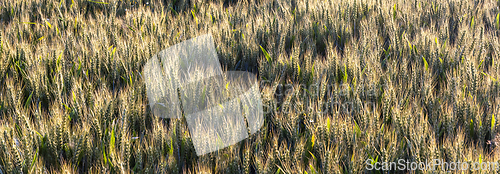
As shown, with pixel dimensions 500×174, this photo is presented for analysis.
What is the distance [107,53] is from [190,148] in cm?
106

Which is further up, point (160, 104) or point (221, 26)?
point (221, 26)

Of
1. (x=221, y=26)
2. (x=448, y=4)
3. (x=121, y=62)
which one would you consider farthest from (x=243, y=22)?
(x=448, y=4)

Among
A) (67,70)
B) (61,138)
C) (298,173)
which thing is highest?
(67,70)

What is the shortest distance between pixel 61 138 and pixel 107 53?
0.84 metres

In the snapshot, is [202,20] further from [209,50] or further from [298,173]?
[298,173]

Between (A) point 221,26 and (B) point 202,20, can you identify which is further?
(B) point 202,20

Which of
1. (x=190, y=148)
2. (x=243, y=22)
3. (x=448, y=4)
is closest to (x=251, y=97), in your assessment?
(x=190, y=148)

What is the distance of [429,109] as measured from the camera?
5.81ft

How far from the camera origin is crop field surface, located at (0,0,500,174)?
4.70 feet

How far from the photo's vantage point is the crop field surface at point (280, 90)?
1432mm

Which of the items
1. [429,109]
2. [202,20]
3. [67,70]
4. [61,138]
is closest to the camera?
[61,138]

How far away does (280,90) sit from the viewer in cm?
201

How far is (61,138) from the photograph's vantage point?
1.48 m

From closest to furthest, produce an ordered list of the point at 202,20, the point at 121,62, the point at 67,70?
the point at 67,70 → the point at 121,62 → the point at 202,20
